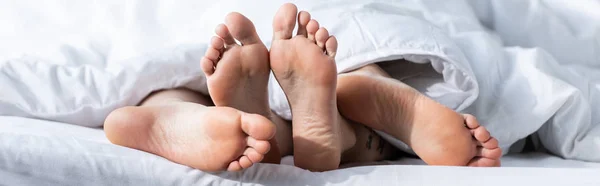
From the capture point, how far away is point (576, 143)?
0.99 meters

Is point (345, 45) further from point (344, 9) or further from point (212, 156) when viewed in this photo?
point (212, 156)

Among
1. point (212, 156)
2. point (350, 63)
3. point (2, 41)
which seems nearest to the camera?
point (212, 156)

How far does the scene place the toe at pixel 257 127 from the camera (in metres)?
0.71

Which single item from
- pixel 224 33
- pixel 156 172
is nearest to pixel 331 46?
pixel 224 33

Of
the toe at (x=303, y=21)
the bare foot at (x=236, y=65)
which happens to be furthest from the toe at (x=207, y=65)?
the toe at (x=303, y=21)

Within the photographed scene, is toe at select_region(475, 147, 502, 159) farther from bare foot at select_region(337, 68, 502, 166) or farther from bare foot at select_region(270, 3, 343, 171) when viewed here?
bare foot at select_region(270, 3, 343, 171)

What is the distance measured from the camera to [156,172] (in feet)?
2.44

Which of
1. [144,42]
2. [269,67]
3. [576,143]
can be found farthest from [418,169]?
[144,42]

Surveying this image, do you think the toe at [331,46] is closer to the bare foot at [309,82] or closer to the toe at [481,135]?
the bare foot at [309,82]

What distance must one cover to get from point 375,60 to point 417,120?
0.40 ft

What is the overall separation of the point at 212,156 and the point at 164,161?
0.19 ft

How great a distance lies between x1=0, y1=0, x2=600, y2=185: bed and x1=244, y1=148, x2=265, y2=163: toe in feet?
0.14

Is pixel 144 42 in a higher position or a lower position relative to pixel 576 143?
higher

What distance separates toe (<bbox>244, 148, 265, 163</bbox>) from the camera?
0.72 m
